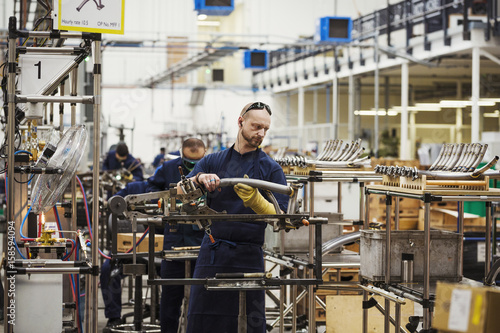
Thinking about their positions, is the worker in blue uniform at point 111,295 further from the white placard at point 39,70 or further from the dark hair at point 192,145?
the white placard at point 39,70

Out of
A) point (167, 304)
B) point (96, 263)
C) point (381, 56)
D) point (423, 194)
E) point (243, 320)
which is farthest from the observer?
point (381, 56)

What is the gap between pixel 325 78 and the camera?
70.5ft

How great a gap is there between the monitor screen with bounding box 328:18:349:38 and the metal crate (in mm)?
10011

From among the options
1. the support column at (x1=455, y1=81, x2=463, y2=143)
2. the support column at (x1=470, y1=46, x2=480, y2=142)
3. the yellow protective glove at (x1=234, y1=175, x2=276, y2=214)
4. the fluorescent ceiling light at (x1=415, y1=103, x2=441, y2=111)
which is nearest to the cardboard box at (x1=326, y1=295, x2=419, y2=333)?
the yellow protective glove at (x1=234, y1=175, x2=276, y2=214)

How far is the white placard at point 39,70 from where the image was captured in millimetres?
3492

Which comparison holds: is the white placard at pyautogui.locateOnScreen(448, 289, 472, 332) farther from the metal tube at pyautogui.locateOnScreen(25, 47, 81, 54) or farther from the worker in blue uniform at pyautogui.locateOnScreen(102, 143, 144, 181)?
the worker in blue uniform at pyautogui.locateOnScreen(102, 143, 144, 181)

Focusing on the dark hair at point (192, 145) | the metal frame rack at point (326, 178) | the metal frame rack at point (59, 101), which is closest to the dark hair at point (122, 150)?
the dark hair at point (192, 145)

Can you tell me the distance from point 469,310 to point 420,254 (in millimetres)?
2472

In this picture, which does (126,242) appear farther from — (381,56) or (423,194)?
(381,56)

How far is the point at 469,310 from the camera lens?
1.67 meters

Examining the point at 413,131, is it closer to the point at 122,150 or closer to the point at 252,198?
the point at 122,150

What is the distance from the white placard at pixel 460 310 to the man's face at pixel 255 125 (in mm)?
1837

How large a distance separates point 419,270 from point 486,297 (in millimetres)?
2445

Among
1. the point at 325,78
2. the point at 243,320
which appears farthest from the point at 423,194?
the point at 325,78
